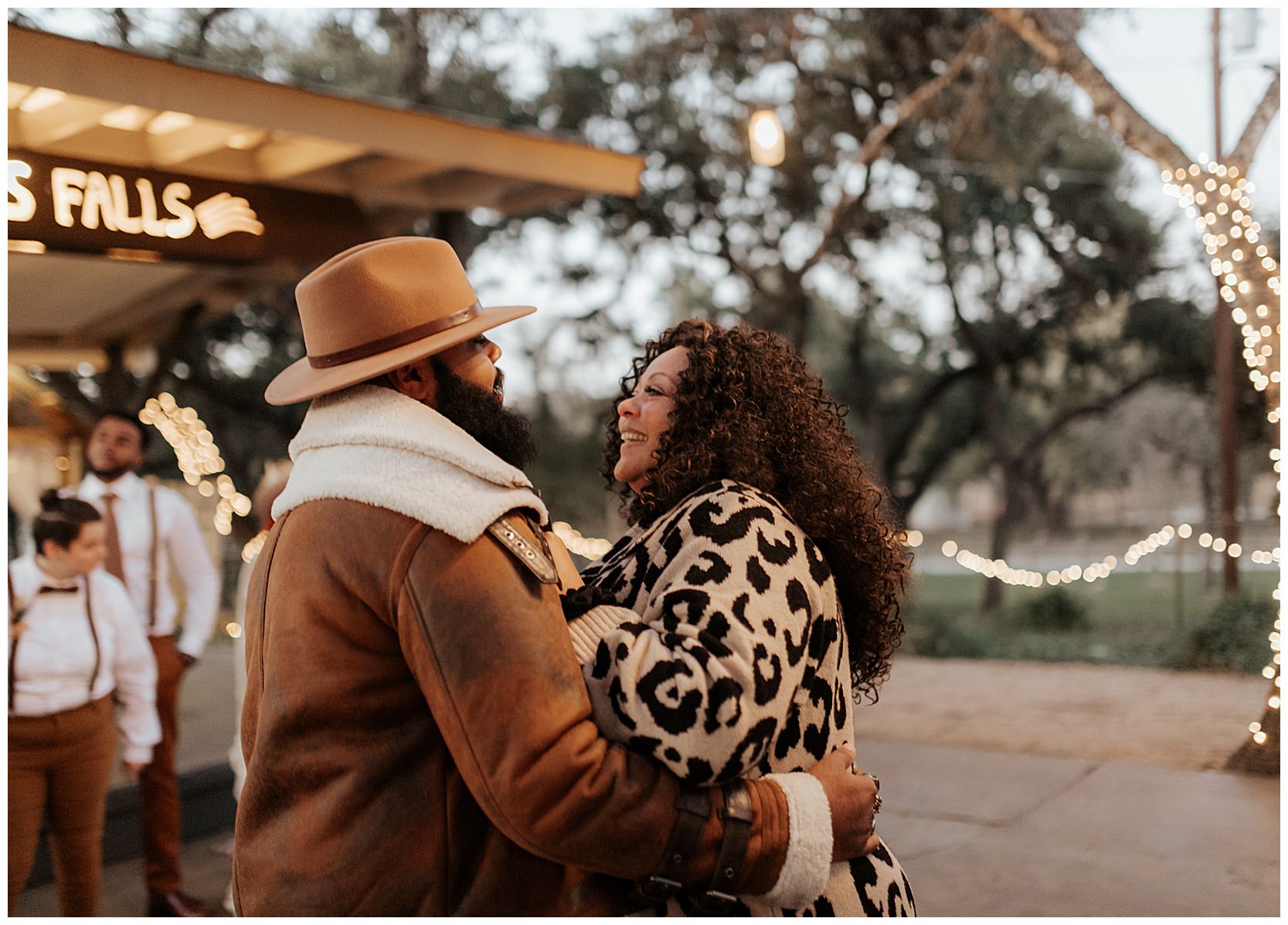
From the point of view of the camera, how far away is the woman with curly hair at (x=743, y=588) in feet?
4.77

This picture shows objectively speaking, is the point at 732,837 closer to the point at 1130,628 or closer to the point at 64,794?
the point at 64,794

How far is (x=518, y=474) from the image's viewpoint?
157cm

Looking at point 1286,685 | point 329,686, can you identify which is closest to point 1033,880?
point 1286,685

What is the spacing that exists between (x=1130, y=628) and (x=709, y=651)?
13.2 m

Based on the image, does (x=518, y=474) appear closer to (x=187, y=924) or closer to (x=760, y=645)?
(x=760, y=645)

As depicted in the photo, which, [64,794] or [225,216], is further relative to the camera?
[225,216]

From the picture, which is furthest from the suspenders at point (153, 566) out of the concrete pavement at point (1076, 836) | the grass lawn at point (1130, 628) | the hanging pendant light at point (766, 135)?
the grass lawn at point (1130, 628)

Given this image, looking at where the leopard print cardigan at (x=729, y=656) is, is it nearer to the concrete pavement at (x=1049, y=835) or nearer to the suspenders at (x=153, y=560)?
the concrete pavement at (x=1049, y=835)

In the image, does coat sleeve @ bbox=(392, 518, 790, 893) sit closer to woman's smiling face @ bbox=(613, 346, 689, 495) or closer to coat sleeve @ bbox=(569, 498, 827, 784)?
coat sleeve @ bbox=(569, 498, 827, 784)

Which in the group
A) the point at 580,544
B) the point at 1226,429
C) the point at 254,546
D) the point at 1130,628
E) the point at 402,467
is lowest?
the point at 1130,628

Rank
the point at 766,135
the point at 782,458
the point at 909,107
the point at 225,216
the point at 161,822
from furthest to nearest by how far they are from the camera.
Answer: the point at 909,107, the point at 766,135, the point at 225,216, the point at 161,822, the point at 782,458

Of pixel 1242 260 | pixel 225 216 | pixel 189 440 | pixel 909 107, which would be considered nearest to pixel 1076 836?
pixel 1242 260

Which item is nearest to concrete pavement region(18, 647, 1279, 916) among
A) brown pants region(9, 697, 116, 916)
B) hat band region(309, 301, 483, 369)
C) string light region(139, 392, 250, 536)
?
brown pants region(9, 697, 116, 916)

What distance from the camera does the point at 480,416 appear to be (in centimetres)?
166
